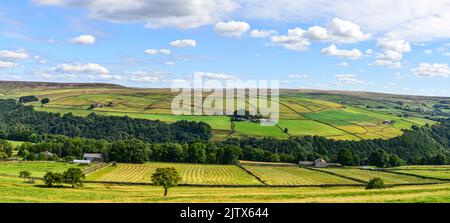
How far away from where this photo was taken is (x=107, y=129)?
183750 mm

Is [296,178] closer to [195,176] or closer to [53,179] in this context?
[195,176]

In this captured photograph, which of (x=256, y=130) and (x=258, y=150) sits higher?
(x=256, y=130)

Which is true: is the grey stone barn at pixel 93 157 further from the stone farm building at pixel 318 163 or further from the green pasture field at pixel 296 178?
the stone farm building at pixel 318 163

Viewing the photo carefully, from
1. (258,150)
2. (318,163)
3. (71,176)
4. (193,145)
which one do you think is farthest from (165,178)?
(258,150)

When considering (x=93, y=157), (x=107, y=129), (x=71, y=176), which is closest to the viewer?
(x=71, y=176)

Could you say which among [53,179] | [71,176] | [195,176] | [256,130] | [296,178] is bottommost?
[296,178]

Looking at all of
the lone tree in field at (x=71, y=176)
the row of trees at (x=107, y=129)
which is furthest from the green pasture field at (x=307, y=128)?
the lone tree in field at (x=71, y=176)

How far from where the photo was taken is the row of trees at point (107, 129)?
168 metres

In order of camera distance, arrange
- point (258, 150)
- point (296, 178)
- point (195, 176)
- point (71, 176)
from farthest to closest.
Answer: point (258, 150) < point (296, 178) < point (195, 176) < point (71, 176)

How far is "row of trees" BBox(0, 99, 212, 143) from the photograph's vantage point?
16762cm

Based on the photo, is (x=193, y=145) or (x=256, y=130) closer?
(x=193, y=145)

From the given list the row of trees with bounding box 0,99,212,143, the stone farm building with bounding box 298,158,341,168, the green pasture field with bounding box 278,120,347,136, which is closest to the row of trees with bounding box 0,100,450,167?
the row of trees with bounding box 0,99,212,143
